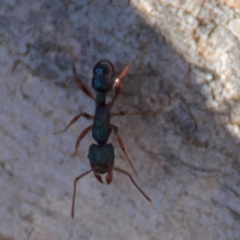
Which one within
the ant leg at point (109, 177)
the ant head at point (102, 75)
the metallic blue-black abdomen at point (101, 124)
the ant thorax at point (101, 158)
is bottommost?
the ant leg at point (109, 177)

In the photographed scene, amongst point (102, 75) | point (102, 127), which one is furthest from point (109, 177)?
point (102, 75)

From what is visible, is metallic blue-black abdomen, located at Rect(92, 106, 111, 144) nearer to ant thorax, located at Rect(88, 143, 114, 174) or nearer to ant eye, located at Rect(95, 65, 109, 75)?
ant thorax, located at Rect(88, 143, 114, 174)

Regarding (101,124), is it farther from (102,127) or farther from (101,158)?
(101,158)

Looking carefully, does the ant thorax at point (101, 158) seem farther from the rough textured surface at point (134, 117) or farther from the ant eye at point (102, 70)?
the ant eye at point (102, 70)

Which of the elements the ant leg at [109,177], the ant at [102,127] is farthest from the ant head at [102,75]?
the ant leg at [109,177]

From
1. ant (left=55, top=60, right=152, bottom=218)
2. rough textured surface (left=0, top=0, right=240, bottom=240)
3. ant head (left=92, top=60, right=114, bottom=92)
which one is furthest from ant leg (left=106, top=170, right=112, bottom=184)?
ant head (left=92, top=60, right=114, bottom=92)

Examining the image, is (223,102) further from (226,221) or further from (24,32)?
(24,32)
